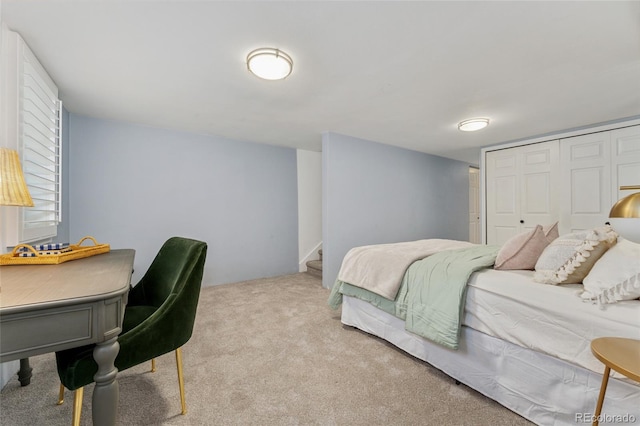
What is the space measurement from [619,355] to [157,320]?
1841mm

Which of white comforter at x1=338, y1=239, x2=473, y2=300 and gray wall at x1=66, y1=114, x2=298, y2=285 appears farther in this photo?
gray wall at x1=66, y1=114, x2=298, y2=285

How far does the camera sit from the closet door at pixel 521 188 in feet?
12.3

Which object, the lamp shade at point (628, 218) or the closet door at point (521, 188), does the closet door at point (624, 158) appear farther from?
the lamp shade at point (628, 218)

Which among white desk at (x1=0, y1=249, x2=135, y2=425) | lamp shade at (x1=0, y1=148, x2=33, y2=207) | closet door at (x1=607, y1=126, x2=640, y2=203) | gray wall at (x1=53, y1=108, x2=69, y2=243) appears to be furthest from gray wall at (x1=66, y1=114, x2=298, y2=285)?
closet door at (x1=607, y1=126, x2=640, y2=203)

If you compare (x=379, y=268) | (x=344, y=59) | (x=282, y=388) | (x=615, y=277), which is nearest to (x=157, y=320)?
(x=282, y=388)

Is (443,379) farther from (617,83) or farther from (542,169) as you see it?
(542,169)

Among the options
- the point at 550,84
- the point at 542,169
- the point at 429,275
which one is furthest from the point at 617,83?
the point at 429,275

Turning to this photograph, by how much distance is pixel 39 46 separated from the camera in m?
1.77

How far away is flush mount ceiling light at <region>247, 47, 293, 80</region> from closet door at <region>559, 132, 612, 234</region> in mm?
3912

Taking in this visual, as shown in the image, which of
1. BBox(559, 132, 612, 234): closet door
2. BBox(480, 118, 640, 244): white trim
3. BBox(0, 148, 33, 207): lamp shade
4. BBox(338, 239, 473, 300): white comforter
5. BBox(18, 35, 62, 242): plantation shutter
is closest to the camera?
BBox(0, 148, 33, 207): lamp shade

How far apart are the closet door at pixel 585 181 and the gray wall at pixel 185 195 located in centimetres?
390

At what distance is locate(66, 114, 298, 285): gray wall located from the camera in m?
3.12

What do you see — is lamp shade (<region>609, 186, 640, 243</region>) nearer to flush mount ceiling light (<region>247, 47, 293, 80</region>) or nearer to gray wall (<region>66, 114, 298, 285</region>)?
flush mount ceiling light (<region>247, 47, 293, 80</region>)

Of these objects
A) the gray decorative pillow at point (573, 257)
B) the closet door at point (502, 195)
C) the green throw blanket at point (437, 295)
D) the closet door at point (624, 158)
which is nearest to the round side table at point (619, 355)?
the gray decorative pillow at point (573, 257)
